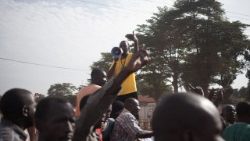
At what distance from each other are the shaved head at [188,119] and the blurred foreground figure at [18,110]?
1870 mm

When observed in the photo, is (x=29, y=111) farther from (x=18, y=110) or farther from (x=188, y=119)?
(x=188, y=119)

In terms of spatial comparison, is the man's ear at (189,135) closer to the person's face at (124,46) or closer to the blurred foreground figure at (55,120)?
the blurred foreground figure at (55,120)

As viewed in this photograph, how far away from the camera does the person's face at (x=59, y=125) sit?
260 cm

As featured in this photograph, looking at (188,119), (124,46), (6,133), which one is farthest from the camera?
(124,46)

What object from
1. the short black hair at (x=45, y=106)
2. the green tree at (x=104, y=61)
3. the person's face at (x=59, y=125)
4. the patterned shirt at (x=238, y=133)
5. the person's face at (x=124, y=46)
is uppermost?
the person's face at (x=124, y=46)

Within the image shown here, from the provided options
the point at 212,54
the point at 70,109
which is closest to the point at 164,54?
the point at 212,54

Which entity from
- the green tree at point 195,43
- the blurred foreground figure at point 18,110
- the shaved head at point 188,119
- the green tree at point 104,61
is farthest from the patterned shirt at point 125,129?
the green tree at point 104,61

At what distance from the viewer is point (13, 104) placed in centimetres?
312

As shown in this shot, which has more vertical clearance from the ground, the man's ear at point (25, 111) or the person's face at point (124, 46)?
the person's face at point (124, 46)

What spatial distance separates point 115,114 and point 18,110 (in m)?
2.94

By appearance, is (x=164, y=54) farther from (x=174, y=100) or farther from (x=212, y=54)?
(x=174, y=100)

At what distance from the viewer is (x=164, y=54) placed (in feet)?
144

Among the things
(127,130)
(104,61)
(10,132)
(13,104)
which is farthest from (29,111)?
(104,61)

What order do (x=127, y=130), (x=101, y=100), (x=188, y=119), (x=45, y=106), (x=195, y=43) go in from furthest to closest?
(x=195, y=43), (x=127, y=130), (x=45, y=106), (x=101, y=100), (x=188, y=119)
